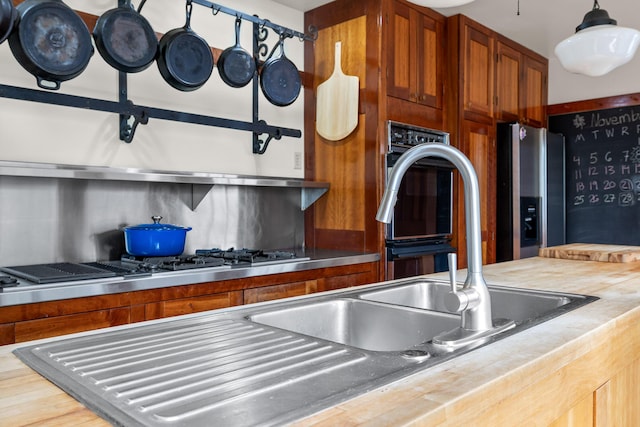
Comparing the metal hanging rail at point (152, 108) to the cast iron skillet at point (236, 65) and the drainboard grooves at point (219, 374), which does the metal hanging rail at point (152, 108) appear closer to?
the cast iron skillet at point (236, 65)

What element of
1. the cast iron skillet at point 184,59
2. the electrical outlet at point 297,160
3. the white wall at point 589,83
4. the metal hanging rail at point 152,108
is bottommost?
the electrical outlet at point 297,160

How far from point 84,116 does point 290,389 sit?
216 centimetres

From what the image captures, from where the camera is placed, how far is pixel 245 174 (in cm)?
312

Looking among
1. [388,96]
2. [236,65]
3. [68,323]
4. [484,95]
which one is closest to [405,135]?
[388,96]

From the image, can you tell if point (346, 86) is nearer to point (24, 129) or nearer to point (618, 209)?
point (24, 129)

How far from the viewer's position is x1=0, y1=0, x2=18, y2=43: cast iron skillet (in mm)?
1690

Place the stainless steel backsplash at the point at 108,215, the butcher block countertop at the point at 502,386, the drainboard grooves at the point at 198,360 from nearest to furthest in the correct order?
the butcher block countertop at the point at 502,386 → the drainboard grooves at the point at 198,360 → the stainless steel backsplash at the point at 108,215

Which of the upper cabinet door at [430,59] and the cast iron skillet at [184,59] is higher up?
the upper cabinet door at [430,59]

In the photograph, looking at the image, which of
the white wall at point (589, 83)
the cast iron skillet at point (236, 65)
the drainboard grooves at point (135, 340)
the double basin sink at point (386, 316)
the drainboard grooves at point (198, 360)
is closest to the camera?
the drainboard grooves at point (198, 360)

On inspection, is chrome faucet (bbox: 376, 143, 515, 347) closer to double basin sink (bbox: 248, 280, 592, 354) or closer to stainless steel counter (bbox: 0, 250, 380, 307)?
double basin sink (bbox: 248, 280, 592, 354)

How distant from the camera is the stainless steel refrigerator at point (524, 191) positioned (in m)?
3.99

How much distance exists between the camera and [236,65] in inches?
106

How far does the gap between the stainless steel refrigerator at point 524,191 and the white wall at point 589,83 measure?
628 millimetres

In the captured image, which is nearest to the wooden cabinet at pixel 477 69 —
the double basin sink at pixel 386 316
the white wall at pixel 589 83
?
the white wall at pixel 589 83
